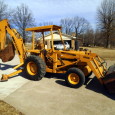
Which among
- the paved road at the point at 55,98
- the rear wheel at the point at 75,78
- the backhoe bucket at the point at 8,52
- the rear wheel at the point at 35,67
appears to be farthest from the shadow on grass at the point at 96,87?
the backhoe bucket at the point at 8,52

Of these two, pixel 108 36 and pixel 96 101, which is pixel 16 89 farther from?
pixel 108 36

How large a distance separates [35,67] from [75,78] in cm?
210

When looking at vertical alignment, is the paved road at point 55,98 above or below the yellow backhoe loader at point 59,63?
below

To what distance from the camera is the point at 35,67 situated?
7.45 meters

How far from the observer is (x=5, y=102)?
492 cm

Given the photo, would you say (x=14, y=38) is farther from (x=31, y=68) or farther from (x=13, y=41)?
(x=31, y=68)

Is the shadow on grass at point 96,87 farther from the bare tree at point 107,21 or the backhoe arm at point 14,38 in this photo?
the bare tree at point 107,21

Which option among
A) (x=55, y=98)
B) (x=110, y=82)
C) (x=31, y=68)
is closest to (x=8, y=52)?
(x=31, y=68)

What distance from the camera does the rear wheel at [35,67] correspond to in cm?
710

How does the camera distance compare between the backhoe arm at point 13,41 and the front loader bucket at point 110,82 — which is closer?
the front loader bucket at point 110,82

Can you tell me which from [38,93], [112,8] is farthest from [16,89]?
[112,8]

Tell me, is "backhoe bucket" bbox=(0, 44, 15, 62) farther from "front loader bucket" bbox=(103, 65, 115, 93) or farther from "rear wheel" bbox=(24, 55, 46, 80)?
"front loader bucket" bbox=(103, 65, 115, 93)

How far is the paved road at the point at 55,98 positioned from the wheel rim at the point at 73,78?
1.06 feet

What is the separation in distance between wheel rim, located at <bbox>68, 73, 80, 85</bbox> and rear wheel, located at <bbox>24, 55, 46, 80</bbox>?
1.32 meters
